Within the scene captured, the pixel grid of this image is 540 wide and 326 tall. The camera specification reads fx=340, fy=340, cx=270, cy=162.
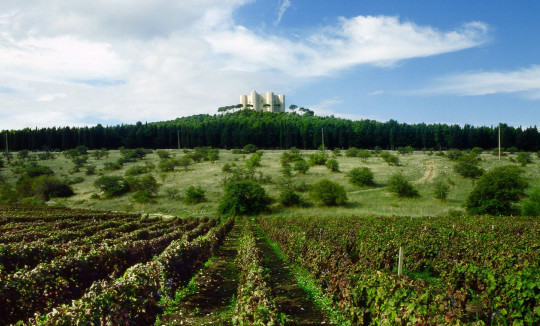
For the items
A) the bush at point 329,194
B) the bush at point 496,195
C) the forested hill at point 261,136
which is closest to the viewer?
the bush at point 496,195

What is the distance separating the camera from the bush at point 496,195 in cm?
3591

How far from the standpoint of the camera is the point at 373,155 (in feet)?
281

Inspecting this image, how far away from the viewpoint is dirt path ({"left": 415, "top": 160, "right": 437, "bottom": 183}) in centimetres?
5400

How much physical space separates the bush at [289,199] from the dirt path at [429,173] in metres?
21.3

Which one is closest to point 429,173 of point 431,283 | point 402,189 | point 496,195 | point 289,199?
point 402,189

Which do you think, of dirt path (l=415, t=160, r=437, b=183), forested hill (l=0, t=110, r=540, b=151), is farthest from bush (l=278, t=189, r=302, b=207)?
forested hill (l=0, t=110, r=540, b=151)

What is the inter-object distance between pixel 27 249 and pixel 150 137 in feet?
349

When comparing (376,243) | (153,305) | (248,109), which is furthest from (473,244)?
(248,109)

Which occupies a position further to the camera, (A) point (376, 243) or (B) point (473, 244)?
(A) point (376, 243)

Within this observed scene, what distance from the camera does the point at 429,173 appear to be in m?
59.1

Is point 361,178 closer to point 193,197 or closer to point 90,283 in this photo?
point 193,197

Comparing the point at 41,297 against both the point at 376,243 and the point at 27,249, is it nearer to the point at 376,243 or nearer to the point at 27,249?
the point at 27,249

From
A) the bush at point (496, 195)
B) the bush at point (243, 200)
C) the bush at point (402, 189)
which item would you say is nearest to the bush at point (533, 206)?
the bush at point (496, 195)

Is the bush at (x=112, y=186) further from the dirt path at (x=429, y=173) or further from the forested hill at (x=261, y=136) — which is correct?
the forested hill at (x=261, y=136)
